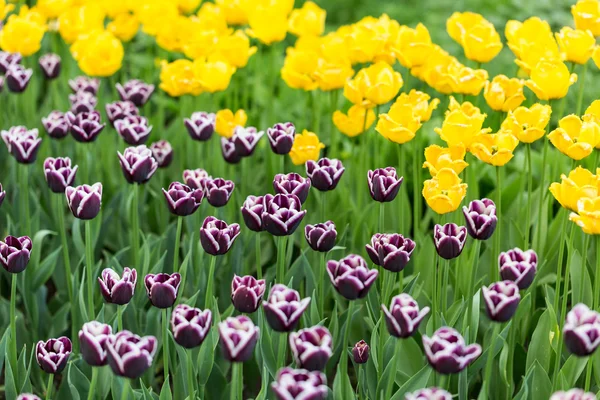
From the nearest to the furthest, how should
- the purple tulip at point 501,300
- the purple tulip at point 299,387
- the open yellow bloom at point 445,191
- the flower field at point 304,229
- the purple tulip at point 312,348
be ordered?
1. the purple tulip at point 299,387
2. the purple tulip at point 312,348
3. the purple tulip at point 501,300
4. the flower field at point 304,229
5. the open yellow bloom at point 445,191

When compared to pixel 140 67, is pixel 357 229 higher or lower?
higher

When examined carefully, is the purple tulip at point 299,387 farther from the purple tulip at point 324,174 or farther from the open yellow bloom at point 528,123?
the open yellow bloom at point 528,123

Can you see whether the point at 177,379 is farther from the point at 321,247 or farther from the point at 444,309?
the point at 444,309

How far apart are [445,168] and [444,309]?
37cm

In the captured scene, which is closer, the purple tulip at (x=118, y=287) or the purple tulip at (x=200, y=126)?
the purple tulip at (x=118, y=287)

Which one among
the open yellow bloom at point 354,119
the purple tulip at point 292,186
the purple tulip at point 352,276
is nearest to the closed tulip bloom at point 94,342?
the purple tulip at point 352,276

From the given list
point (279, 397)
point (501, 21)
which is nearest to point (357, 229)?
point (279, 397)

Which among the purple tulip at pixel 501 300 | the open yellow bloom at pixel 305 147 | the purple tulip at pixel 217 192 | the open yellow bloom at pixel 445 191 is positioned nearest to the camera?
the purple tulip at pixel 501 300

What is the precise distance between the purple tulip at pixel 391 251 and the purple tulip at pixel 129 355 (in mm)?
536

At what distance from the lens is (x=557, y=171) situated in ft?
8.87

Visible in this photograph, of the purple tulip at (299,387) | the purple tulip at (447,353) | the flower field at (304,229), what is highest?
the purple tulip at (299,387)

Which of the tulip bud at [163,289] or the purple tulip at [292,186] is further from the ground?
the purple tulip at [292,186]

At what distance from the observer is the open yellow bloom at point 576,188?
1.78 metres

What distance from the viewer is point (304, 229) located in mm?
2445
